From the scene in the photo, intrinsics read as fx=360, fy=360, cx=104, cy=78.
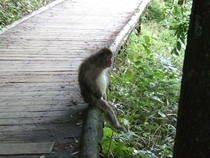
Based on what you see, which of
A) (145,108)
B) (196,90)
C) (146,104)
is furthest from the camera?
(145,108)

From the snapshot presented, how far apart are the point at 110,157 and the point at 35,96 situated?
153cm

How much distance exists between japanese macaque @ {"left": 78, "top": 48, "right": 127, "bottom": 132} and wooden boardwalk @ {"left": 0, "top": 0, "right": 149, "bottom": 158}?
0.80ft

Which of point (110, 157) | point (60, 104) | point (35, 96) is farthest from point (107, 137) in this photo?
point (35, 96)

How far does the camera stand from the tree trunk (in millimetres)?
2098

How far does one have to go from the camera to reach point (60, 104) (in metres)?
5.02

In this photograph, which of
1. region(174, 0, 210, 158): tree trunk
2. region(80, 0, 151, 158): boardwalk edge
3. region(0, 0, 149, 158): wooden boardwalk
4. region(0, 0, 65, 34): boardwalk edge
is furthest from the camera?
region(0, 0, 65, 34): boardwalk edge

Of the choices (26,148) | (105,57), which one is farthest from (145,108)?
(26,148)

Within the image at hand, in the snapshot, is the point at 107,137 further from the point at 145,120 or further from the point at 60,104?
the point at 145,120

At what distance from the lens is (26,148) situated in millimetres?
3770

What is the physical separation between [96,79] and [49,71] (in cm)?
200

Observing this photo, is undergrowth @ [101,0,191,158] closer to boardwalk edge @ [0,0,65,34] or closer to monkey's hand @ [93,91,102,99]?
monkey's hand @ [93,91,102,99]

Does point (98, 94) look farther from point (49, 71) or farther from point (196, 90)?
point (196, 90)

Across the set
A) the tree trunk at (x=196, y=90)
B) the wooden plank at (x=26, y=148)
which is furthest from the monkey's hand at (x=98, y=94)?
the tree trunk at (x=196, y=90)

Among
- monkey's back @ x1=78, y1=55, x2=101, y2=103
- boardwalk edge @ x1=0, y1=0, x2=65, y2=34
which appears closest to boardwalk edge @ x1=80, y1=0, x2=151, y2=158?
monkey's back @ x1=78, y1=55, x2=101, y2=103
